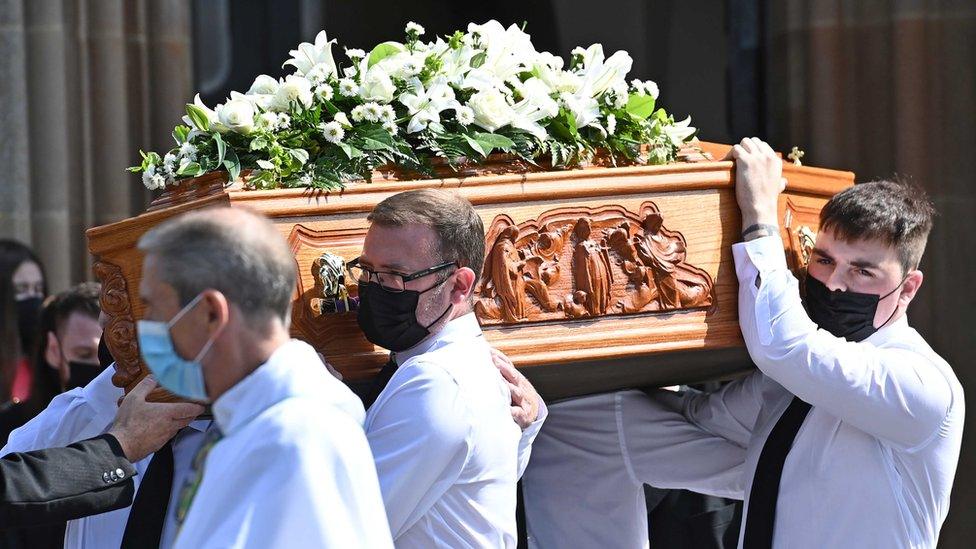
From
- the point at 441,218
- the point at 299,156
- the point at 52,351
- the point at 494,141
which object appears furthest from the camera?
the point at 52,351

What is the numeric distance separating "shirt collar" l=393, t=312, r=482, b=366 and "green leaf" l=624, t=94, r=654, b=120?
2.77ft

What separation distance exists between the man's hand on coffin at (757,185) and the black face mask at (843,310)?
0.22m

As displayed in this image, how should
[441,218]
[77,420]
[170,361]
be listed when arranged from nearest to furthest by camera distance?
[170,361], [441,218], [77,420]

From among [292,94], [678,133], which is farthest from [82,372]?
[678,133]

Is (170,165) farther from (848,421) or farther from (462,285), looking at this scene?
(848,421)

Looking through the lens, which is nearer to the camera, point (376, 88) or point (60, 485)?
point (60, 485)

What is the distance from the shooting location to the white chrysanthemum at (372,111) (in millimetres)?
3367

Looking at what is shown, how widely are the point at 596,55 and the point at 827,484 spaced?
127cm

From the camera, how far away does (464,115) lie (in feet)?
11.2

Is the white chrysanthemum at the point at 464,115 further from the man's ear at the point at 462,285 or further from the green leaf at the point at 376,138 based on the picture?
the man's ear at the point at 462,285

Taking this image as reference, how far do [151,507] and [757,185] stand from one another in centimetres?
171

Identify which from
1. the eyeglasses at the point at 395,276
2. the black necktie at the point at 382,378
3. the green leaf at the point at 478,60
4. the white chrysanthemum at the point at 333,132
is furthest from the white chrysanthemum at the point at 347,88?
the black necktie at the point at 382,378

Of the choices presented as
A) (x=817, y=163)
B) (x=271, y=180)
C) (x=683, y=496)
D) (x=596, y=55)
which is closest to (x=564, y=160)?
(x=596, y=55)

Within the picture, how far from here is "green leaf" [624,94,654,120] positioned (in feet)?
12.0
